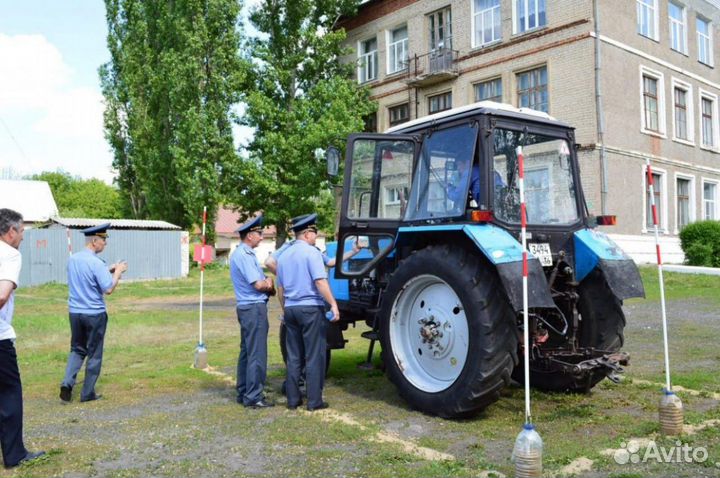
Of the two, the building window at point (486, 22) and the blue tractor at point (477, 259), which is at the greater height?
the building window at point (486, 22)

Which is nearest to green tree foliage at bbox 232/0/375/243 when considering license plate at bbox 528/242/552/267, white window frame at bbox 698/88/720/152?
white window frame at bbox 698/88/720/152

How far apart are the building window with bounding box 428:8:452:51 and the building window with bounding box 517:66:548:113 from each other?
413 centimetres

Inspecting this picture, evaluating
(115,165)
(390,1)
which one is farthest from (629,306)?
(115,165)

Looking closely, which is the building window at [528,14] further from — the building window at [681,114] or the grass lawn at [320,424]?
the grass lawn at [320,424]

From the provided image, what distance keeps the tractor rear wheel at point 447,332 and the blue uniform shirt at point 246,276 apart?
55.2 inches

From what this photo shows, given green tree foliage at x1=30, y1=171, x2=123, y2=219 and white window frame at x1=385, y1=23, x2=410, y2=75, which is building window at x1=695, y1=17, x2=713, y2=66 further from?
green tree foliage at x1=30, y1=171, x2=123, y2=219

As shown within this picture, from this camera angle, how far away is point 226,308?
17172mm

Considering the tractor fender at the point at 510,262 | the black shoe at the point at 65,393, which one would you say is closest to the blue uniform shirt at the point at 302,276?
the tractor fender at the point at 510,262

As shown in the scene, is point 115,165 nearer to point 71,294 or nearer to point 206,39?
point 206,39

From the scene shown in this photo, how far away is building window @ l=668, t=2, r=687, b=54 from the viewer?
1029 inches

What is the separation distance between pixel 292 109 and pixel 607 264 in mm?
23066

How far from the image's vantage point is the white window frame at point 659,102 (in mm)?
23938

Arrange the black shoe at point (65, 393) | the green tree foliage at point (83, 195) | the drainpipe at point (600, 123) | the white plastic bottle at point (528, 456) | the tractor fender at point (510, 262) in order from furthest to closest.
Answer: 1. the green tree foliage at point (83, 195)
2. the drainpipe at point (600, 123)
3. the black shoe at point (65, 393)
4. the tractor fender at point (510, 262)
5. the white plastic bottle at point (528, 456)

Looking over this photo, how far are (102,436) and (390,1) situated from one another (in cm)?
2767
